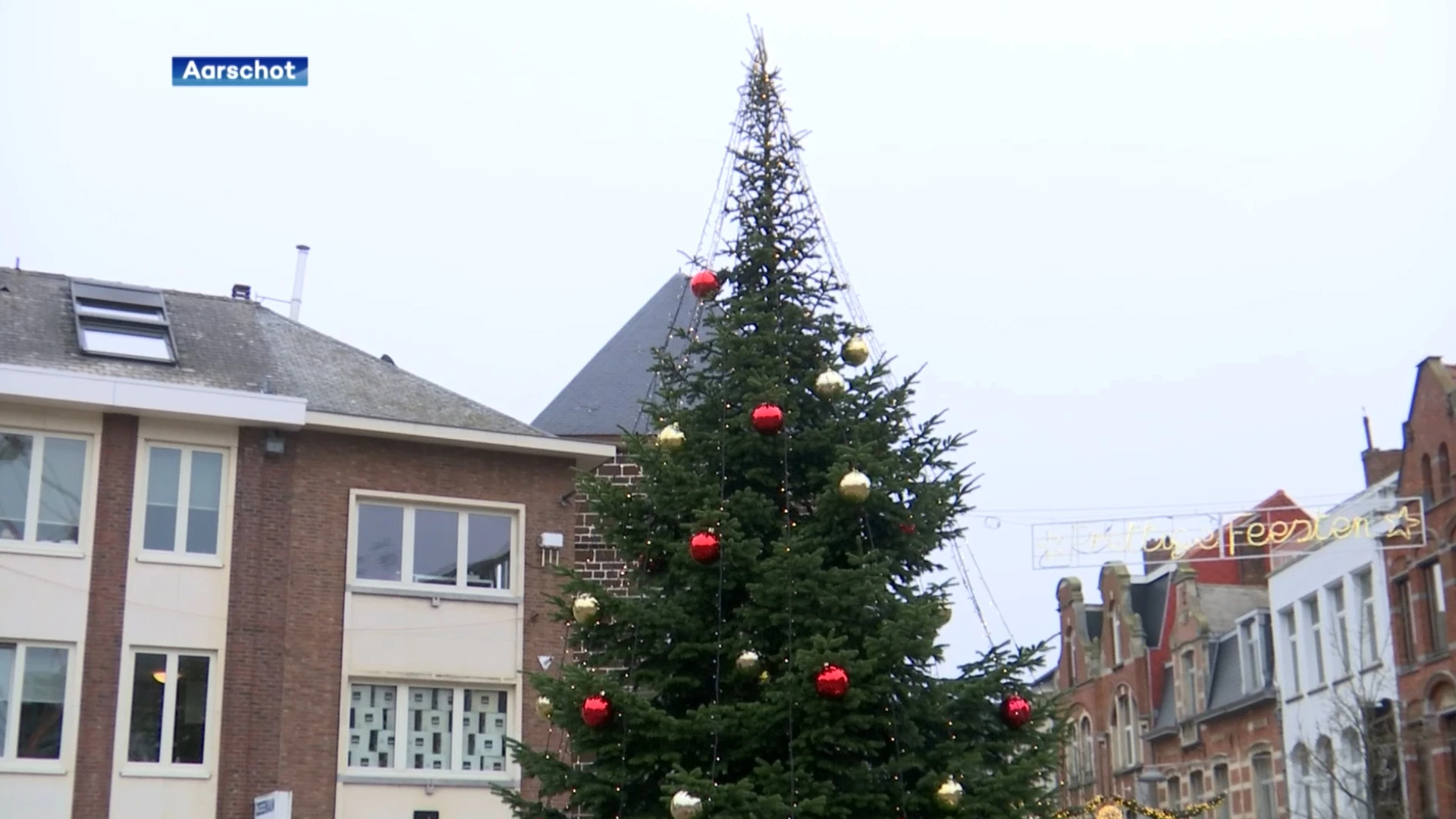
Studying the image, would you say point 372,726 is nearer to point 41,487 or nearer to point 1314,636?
point 41,487

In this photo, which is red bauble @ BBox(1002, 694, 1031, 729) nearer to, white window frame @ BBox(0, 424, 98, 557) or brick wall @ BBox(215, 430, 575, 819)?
brick wall @ BBox(215, 430, 575, 819)

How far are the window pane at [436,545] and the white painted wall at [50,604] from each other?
15.2ft

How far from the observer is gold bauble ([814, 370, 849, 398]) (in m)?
13.5

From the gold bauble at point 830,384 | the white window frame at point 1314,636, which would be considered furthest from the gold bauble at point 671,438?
the white window frame at point 1314,636

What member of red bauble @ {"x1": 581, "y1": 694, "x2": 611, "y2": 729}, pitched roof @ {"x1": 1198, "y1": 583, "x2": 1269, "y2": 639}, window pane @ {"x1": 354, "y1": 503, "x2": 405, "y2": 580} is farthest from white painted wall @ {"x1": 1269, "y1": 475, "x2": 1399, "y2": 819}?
red bauble @ {"x1": 581, "y1": 694, "x2": 611, "y2": 729}

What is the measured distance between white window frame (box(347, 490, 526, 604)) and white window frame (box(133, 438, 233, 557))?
1806 millimetres

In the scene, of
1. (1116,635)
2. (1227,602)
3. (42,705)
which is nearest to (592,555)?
(42,705)

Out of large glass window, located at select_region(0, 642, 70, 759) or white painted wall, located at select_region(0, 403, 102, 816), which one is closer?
white painted wall, located at select_region(0, 403, 102, 816)

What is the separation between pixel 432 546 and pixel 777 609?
14153mm

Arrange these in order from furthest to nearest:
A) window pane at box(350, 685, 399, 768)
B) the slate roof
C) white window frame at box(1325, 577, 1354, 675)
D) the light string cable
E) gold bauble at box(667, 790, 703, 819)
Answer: white window frame at box(1325, 577, 1354, 675) < the slate roof < window pane at box(350, 685, 399, 768) < the light string cable < gold bauble at box(667, 790, 703, 819)

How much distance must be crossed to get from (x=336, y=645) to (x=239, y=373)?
449 cm

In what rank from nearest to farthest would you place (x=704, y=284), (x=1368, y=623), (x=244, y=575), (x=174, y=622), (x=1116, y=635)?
(x=704, y=284), (x=174, y=622), (x=244, y=575), (x=1368, y=623), (x=1116, y=635)

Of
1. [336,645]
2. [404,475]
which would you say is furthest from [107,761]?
[404,475]

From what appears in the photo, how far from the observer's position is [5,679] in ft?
76.9
